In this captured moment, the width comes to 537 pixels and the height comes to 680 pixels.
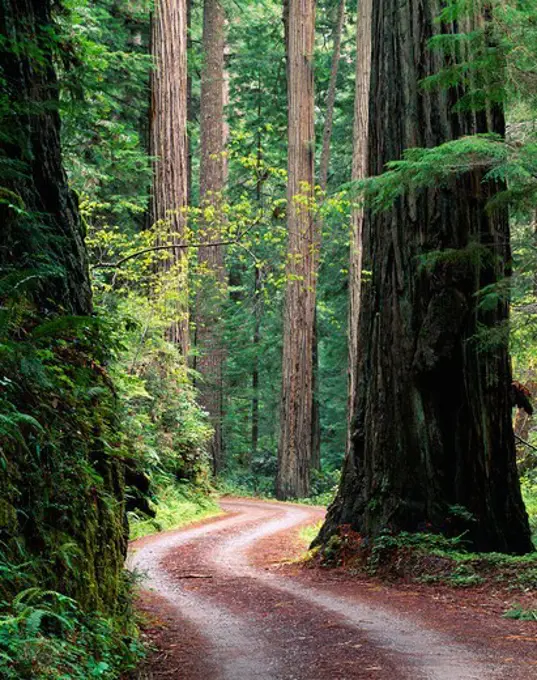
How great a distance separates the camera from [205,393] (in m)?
26.2

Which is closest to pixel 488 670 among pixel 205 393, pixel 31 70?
pixel 31 70

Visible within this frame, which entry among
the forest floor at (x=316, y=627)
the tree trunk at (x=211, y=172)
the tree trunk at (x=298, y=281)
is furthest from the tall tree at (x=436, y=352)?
the tree trunk at (x=211, y=172)

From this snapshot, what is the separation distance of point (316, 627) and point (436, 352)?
142 inches

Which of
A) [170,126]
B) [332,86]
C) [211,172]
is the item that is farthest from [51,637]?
[332,86]

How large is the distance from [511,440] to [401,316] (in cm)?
186

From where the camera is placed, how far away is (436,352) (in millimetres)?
8695

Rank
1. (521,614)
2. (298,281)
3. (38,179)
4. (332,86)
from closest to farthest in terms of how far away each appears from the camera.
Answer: (521,614) → (38,179) → (298,281) → (332,86)

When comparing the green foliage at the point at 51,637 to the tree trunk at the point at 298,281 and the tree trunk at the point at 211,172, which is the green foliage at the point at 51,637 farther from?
the tree trunk at the point at 211,172

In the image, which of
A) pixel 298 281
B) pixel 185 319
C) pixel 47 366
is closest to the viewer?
pixel 47 366

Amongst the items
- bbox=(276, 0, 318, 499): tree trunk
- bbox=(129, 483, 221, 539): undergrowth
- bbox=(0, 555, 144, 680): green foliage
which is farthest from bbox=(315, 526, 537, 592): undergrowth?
bbox=(276, 0, 318, 499): tree trunk

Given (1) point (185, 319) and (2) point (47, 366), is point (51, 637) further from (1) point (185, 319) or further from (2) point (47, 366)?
(1) point (185, 319)

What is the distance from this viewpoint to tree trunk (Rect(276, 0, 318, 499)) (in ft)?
70.2

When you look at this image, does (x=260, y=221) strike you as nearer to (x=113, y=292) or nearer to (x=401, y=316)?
(x=113, y=292)

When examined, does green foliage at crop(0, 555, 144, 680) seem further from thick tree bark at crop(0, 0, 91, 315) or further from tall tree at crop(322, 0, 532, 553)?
tall tree at crop(322, 0, 532, 553)
